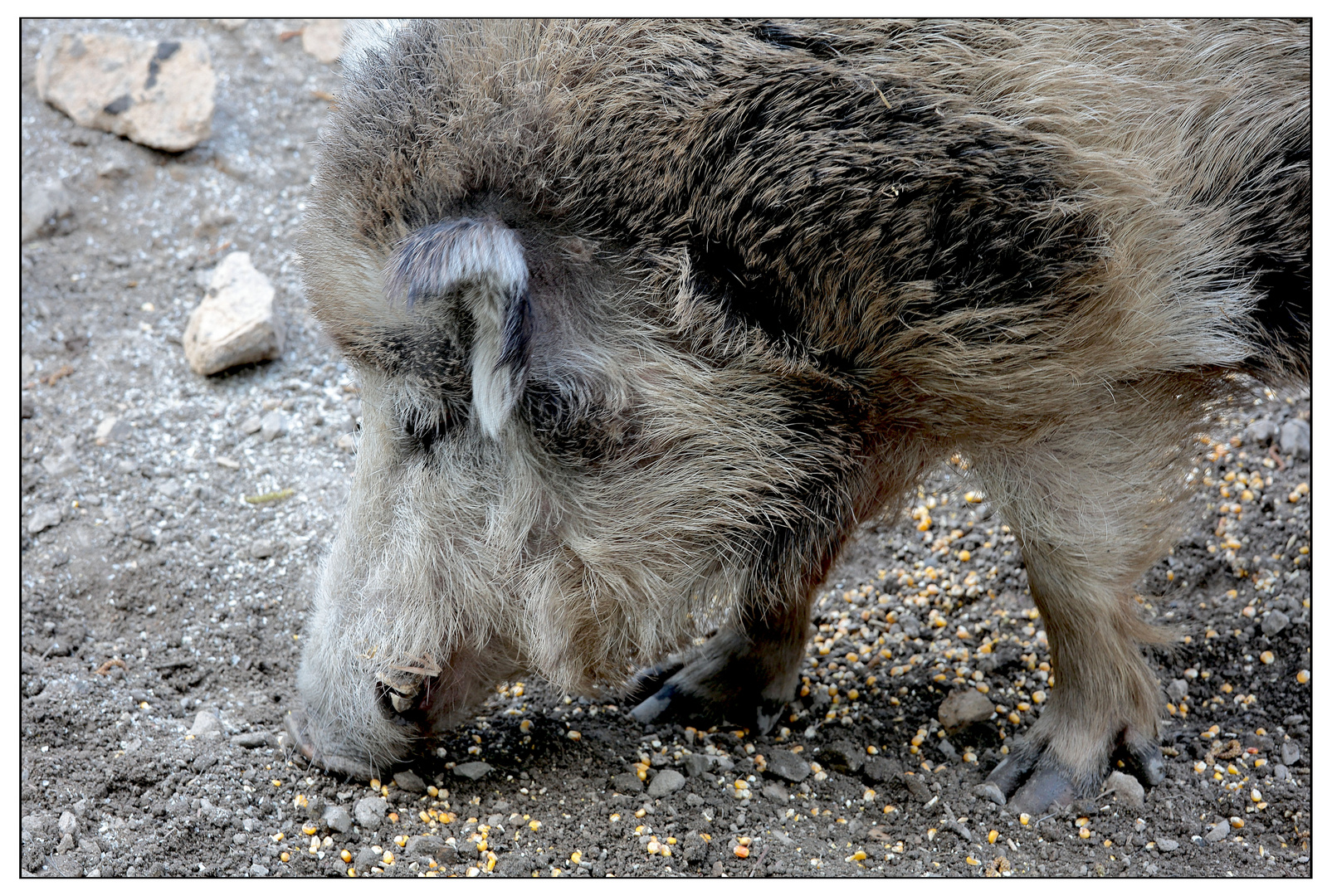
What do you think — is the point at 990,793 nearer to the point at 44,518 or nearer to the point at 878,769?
the point at 878,769

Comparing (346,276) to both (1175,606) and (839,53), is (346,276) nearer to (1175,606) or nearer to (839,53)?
(839,53)

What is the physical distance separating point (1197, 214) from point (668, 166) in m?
1.23

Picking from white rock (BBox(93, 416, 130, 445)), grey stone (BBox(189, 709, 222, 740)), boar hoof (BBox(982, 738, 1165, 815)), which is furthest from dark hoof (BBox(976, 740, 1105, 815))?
white rock (BBox(93, 416, 130, 445))

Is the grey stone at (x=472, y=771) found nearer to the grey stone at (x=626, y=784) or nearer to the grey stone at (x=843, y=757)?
the grey stone at (x=626, y=784)

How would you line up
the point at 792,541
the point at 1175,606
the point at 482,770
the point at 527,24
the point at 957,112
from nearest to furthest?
the point at 957,112, the point at 527,24, the point at 792,541, the point at 482,770, the point at 1175,606

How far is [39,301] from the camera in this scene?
431 centimetres

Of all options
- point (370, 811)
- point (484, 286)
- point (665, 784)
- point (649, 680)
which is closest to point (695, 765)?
point (665, 784)

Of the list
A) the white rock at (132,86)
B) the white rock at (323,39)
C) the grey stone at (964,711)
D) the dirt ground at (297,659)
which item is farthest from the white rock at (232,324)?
the grey stone at (964,711)

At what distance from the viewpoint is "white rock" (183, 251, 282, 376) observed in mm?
4199

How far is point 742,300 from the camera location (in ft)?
8.15

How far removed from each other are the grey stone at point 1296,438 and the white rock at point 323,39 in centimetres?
449

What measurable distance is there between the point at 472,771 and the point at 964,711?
57.8 inches

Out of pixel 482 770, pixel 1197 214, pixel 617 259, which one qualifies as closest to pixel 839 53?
pixel 617 259

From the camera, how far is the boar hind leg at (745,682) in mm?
3357
